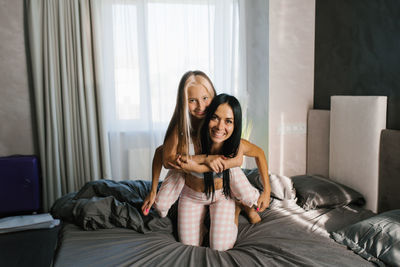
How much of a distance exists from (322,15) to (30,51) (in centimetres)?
263

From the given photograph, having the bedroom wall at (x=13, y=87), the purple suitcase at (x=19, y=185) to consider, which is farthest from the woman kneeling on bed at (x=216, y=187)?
the bedroom wall at (x=13, y=87)

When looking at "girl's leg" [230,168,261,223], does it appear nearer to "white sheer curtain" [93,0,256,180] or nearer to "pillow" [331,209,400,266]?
"pillow" [331,209,400,266]

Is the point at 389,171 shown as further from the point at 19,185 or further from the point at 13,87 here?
the point at 13,87

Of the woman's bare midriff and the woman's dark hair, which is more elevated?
the woman's dark hair

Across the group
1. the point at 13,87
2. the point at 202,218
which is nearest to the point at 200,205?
the point at 202,218

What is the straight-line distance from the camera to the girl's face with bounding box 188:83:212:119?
160cm

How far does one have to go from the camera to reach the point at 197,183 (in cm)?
175

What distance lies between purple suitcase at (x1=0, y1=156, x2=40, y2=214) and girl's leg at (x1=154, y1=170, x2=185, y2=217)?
1712 mm

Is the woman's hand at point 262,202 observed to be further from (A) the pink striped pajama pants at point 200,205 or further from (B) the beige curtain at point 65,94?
(B) the beige curtain at point 65,94

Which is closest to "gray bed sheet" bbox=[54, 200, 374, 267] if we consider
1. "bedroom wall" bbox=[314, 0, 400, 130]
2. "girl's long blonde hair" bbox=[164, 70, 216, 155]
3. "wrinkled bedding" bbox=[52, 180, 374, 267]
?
"wrinkled bedding" bbox=[52, 180, 374, 267]

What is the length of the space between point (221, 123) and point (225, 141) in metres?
0.12

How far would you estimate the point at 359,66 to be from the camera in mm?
2514

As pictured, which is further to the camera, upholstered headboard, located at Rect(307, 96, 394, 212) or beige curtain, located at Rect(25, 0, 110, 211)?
beige curtain, located at Rect(25, 0, 110, 211)

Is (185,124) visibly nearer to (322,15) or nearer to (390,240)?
(390,240)
